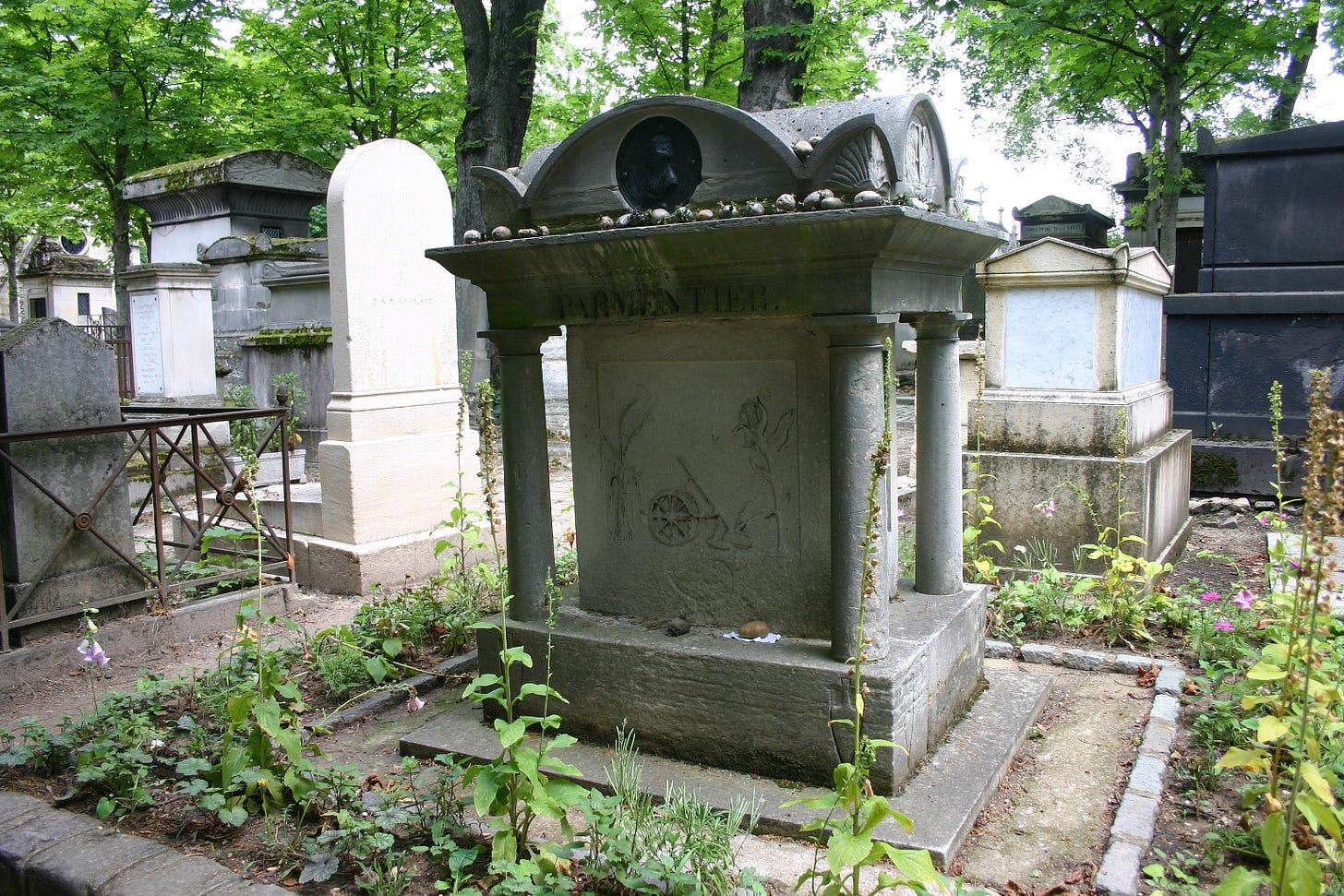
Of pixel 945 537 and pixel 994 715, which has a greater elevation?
pixel 945 537

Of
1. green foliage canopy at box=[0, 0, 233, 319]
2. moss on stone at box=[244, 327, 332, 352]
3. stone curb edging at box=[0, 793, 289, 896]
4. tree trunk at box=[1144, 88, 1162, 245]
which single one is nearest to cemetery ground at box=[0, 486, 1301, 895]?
stone curb edging at box=[0, 793, 289, 896]

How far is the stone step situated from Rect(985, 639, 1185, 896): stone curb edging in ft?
1.36

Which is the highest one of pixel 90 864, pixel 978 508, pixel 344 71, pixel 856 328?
pixel 344 71

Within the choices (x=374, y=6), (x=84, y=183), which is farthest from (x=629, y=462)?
(x=84, y=183)

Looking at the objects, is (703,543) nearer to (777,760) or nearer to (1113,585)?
(777,760)

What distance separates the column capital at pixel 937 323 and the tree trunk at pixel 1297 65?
948 cm

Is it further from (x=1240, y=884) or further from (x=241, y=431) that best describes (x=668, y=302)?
(x=241, y=431)

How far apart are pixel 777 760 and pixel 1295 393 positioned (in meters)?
7.19

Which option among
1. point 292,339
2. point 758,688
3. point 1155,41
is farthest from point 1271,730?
point 1155,41

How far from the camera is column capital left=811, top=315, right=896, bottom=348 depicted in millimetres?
3191

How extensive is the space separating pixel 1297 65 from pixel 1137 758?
15.7 m

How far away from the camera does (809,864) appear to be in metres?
2.90

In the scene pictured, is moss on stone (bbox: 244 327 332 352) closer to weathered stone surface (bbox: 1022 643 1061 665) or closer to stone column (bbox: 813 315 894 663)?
weathered stone surface (bbox: 1022 643 1061 665)

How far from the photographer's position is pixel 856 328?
10.5 feet
